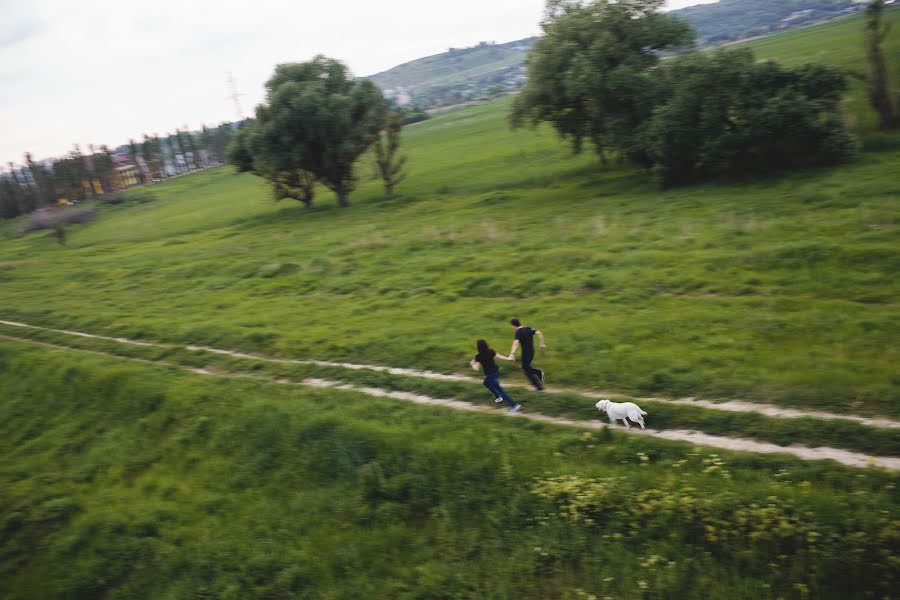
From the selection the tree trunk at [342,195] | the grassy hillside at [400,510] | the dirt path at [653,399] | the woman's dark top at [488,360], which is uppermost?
the tree trunk at [342,195]

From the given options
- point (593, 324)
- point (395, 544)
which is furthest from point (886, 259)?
point (395, 544)

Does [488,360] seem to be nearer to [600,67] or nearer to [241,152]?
[600,67]

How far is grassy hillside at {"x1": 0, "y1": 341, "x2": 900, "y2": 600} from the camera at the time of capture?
33.0 feet

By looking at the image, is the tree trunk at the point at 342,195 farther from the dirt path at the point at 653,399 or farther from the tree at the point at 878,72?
the tree at the point at 878,72

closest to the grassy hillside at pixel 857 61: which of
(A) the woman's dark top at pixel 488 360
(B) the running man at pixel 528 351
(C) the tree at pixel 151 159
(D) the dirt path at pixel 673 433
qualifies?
(B) the running man at pixel 528 351

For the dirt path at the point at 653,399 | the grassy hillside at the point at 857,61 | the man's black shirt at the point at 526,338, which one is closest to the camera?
the dirt path at the point at 653,399

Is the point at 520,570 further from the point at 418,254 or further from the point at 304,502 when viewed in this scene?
the point at 418,254

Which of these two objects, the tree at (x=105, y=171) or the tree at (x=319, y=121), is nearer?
the tree at (x=319, y=121)

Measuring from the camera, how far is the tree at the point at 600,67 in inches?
1421

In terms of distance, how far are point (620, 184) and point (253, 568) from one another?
32.7 metres

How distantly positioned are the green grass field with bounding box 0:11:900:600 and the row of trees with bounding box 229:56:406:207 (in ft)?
63.3

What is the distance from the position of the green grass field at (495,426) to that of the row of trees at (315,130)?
63.3ft

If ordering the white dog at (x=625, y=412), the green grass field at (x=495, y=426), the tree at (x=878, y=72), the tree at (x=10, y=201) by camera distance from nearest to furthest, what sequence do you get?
the green grass field at (x=495, y=426) < the white dog at (x=625, y=412) < the tree at (x=878, y=72) < the tree at (x=10, y=201)

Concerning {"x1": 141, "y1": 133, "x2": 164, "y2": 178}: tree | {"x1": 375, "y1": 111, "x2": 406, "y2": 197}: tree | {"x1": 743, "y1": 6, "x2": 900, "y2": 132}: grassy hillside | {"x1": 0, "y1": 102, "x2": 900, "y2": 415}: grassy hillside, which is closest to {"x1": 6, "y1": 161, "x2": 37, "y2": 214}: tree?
{"x1": 141, "y1": 133, "x2": 164, "y2": 178}: tree
